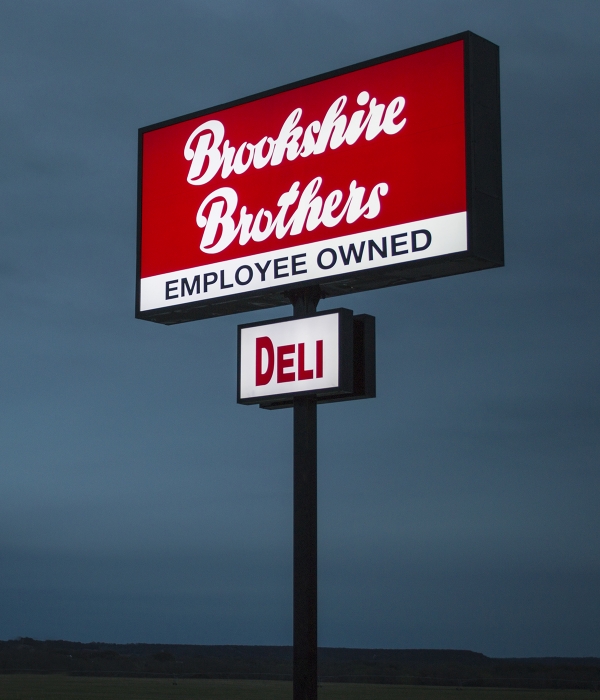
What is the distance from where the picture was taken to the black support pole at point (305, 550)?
12266mm

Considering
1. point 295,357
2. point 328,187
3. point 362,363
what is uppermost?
point 328,187

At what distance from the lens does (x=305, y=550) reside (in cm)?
1248

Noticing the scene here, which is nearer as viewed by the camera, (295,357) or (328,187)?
(295,357)

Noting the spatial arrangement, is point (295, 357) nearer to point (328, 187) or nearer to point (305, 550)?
point (328, 187)

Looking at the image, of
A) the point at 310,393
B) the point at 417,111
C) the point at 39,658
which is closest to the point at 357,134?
the point at 417,111

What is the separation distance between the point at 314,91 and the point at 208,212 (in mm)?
2095

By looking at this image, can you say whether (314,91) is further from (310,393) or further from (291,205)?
(310,393)

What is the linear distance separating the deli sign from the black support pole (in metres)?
1.02

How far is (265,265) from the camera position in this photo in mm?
13594

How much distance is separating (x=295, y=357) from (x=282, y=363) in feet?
0.65

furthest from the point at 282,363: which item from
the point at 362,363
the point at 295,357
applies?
the point at 362,363

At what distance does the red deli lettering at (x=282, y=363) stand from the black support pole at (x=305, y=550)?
0.31 metres

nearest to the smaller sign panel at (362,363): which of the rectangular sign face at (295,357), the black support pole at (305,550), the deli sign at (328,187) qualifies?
the rectangular sign face at (295,357)

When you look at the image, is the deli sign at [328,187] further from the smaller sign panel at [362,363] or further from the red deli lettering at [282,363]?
the red deli lettering at [282,363]
